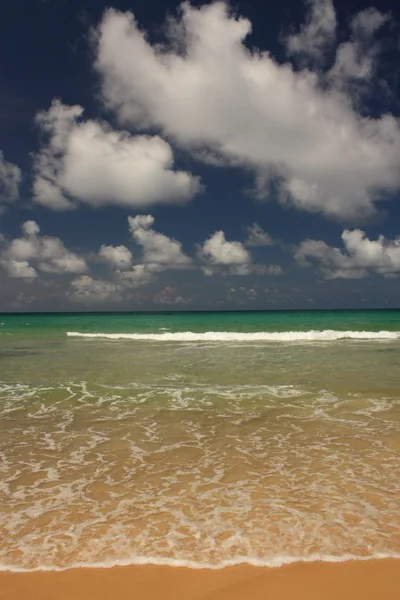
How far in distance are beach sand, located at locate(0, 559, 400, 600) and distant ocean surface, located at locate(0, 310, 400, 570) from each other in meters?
0.13

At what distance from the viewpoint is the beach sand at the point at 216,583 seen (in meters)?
3.53

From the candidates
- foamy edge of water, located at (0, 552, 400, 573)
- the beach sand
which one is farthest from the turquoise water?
the beach sand

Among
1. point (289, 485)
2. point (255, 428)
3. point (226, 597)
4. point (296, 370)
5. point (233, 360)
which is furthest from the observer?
point (233, 360)

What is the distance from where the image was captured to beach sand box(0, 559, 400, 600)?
3.53 metres

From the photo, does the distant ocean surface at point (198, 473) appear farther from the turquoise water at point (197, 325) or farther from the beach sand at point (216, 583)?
the turquoise water at point (197, 325)

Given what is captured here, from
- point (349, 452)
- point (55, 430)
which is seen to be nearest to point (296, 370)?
point (349, 452)

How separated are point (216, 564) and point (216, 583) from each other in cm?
25

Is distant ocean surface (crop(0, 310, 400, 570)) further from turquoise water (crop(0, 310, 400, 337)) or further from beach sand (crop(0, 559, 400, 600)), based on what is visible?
turquoise water (crop(0, 310, 400, 337))

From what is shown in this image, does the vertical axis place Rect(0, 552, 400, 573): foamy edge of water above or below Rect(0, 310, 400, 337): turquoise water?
above

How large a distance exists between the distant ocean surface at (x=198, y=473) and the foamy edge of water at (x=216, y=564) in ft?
0.05

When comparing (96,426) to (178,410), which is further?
(178,410)

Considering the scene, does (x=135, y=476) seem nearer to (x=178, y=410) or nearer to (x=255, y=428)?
(x=255, y=428)

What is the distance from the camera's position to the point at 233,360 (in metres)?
20.4

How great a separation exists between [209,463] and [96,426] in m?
3.30
